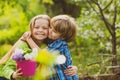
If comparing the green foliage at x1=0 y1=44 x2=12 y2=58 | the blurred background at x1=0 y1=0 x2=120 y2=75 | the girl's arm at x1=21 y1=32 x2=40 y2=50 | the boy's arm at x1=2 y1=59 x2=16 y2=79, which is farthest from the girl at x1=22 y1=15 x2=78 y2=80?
the green foliage at x1=0 y1=44 x2=12 y2=58

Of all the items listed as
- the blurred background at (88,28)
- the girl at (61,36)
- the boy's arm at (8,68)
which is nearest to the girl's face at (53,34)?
the girl at (61,36)

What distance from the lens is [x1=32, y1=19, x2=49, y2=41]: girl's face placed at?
3.51 m

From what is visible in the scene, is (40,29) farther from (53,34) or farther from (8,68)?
(8,68)

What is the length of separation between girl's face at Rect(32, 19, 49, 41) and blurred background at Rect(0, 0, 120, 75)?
207 centimetres

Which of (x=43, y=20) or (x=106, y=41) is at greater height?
(x=43, y=20)

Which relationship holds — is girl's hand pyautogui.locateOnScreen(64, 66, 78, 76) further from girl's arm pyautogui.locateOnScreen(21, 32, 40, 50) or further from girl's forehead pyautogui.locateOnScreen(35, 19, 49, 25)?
girl's forehead pyautogui.locateOnScreen(35, 19, 49, 25)

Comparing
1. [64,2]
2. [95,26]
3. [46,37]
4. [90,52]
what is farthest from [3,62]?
[64,2]

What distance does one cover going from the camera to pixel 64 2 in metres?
14.7

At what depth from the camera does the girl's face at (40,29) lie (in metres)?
3.51

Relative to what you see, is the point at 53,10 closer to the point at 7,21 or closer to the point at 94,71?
the point at 7,21

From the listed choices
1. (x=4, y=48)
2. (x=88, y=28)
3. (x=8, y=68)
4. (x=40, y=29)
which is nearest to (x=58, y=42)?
(x=40, y=29)

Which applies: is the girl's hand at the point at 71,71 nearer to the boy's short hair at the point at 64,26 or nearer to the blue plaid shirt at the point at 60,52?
the blue plaid shirt at the point at 60,52

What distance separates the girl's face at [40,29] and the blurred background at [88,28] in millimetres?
2075

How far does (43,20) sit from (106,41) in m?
4.96
